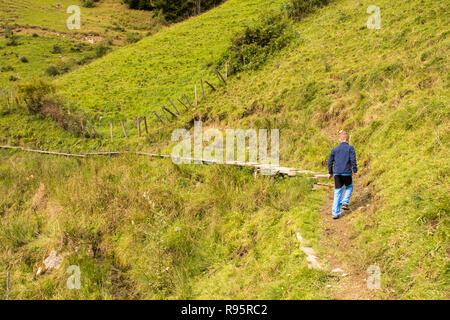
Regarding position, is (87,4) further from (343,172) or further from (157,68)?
(343,172)

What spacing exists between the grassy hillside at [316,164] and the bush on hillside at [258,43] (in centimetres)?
97

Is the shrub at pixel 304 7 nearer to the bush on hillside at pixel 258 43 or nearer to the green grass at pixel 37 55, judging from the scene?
the bush on hillside at pixel 258 43

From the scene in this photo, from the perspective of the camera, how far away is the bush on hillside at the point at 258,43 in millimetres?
19922

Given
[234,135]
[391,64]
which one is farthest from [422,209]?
[234,135]

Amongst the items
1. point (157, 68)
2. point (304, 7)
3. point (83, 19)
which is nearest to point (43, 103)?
point (157, 68)

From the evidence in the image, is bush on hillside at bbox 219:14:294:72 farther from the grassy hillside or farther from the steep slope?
the steep slope

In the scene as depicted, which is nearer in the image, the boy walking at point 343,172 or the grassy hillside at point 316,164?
the grassy hillside at point 316,164

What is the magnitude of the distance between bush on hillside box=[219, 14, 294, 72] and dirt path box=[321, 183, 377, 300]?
1444cm

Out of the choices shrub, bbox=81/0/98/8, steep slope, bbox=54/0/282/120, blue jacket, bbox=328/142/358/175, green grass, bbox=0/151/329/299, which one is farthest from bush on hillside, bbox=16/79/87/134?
shrub, bbox=81/0/98/8

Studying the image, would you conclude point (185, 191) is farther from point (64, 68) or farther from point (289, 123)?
point (64, 68)

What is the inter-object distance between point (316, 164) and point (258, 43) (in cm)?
1416

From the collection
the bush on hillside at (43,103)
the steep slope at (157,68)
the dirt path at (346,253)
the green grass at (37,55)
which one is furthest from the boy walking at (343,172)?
the green grass at (37,55)

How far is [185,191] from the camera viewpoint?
10.2 metres

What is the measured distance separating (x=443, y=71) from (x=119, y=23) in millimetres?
58421
